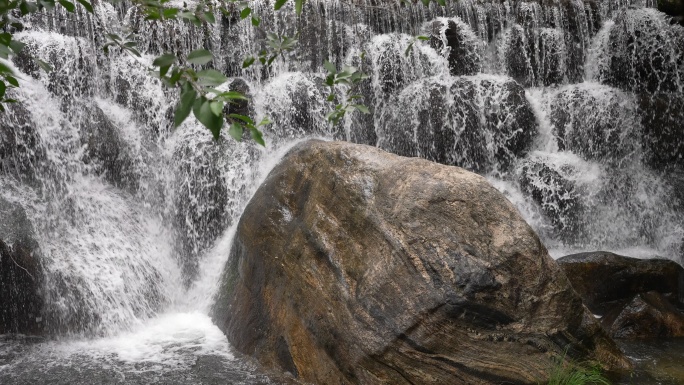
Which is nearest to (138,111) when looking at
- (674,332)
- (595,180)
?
(595,180)

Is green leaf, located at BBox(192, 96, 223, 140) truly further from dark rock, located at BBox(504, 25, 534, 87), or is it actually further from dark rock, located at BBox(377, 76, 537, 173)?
dark rock, located at BBox(504, 25, 534, 87)

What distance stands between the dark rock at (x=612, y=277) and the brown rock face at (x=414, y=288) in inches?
90.6

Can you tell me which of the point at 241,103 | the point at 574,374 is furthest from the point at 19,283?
the point at 574,374

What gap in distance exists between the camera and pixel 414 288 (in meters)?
4.44

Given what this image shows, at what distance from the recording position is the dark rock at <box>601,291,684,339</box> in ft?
21.0

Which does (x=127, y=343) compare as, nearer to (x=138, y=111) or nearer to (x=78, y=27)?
(x=138, y=111)

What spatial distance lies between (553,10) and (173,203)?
8.09 metres

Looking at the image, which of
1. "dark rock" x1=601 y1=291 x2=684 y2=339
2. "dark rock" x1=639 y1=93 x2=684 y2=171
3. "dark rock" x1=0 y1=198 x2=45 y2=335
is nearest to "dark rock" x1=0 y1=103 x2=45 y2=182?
"dark rock" x1=0 y1=198 x2=45 y2=335

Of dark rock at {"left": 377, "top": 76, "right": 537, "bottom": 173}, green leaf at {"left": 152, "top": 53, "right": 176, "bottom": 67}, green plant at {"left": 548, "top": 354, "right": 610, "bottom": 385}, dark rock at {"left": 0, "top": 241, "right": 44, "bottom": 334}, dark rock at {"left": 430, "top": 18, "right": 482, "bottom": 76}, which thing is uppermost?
dark rock at {"left": 430, "top": 18, "right": 482, "bottom": 76}

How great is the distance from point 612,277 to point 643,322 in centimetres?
94

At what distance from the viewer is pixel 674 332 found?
642cm

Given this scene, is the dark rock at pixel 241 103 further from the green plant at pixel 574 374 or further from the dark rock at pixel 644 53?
the green plant at pixel 574 374

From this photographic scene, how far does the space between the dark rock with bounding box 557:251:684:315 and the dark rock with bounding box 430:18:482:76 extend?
4.90 m

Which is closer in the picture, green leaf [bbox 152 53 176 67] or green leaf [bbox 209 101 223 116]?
green leaf [bbox 209 101 223 116]
